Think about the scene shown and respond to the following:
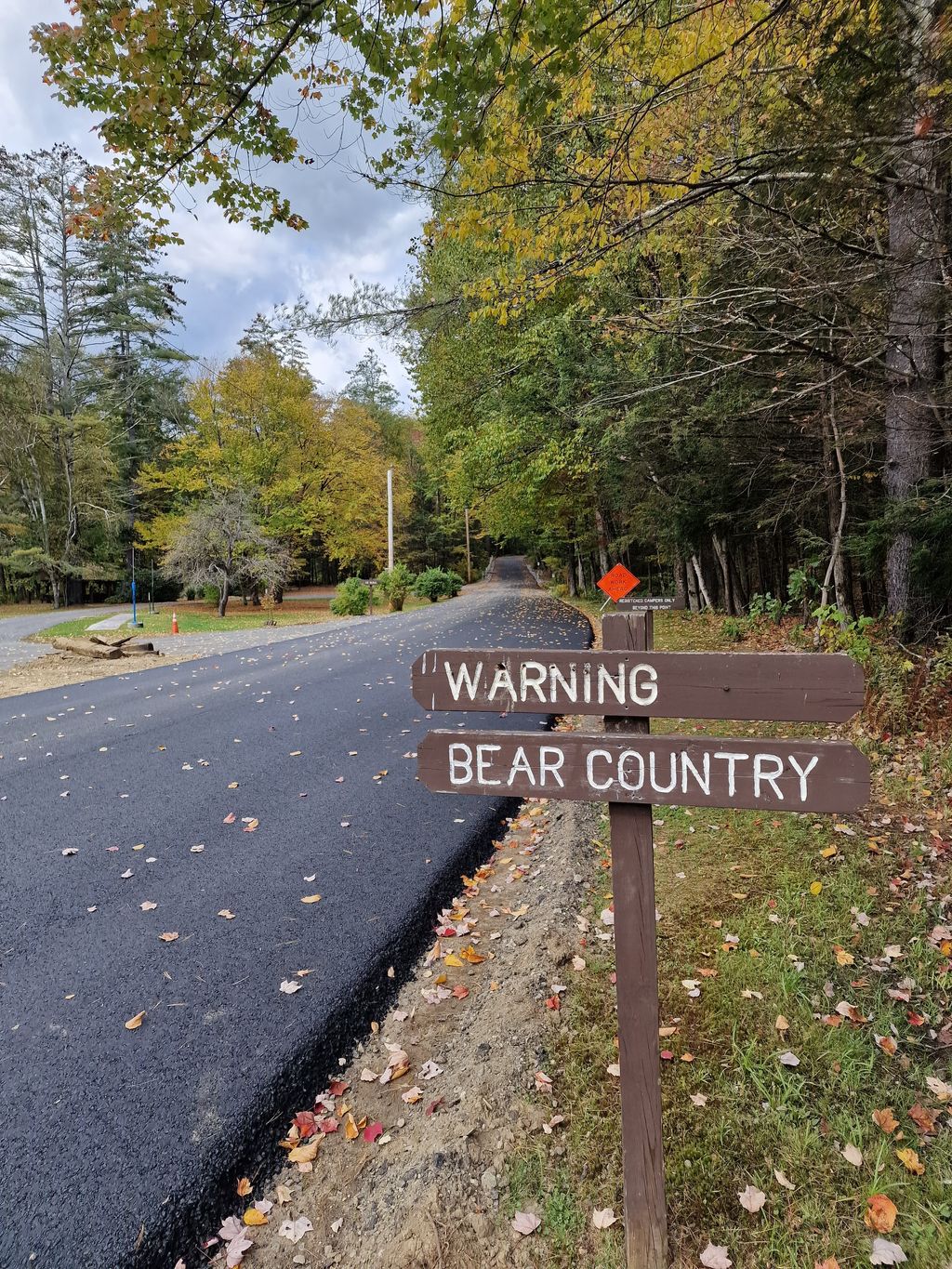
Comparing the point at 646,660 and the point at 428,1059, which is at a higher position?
the point at 646,660

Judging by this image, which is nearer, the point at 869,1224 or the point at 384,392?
the point at 869,1224

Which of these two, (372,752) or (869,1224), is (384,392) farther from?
(869,1224)

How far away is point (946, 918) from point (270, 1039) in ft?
10.9

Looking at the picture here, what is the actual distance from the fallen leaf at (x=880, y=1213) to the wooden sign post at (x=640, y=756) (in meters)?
0.63

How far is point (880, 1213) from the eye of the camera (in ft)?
6.02

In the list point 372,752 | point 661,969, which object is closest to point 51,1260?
point 661,969

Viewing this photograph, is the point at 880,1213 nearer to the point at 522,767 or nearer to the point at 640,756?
the point at 640,756

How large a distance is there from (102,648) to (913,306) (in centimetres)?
1365

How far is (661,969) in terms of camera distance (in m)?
2.92

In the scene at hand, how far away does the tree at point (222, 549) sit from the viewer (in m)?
22.7

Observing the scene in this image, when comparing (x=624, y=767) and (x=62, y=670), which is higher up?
(x=624, y=767)

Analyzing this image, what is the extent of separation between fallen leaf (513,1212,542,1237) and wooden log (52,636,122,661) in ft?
42.6

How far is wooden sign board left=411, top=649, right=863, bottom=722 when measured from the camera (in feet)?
5.04

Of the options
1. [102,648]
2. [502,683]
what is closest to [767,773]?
[502,683]
